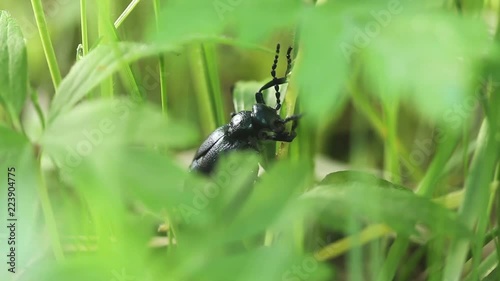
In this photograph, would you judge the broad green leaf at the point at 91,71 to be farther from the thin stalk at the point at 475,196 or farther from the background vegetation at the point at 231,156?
the thin stalk at the point at 475,196

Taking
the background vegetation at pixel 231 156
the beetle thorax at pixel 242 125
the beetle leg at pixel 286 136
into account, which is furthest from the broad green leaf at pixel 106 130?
the beetle thorax at pixel 242 125

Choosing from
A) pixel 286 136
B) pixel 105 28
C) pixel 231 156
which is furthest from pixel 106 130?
pixel 286 136

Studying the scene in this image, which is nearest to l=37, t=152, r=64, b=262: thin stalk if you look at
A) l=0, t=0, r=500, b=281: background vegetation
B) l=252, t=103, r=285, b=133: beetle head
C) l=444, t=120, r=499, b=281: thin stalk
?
l=0, t=0, r=500, b=281: background vegetation

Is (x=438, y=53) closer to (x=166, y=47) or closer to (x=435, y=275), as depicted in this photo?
(x=166, y=47)

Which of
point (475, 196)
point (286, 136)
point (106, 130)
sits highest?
point (106, 130)

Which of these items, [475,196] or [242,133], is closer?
[475,196]

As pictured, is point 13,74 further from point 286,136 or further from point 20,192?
point 286,136

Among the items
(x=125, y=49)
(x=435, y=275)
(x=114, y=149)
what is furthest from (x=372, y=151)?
(x=114, y=149)
